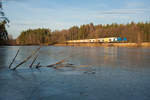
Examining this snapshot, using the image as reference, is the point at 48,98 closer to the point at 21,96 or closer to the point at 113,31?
the point at 21,96

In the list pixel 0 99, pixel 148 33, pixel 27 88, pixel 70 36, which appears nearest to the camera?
pixel 0 99

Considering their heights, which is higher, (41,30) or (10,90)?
(41,30)

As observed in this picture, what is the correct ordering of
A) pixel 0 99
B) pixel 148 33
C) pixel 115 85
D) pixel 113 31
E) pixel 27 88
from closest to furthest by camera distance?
pixel 0 99
pixel 27 88
pixel 115 85
pixel 148 33
pixel 113 31

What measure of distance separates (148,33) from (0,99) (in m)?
88.8

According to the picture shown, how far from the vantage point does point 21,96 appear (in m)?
5.27

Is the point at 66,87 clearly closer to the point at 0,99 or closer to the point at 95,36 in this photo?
the point at 0,99

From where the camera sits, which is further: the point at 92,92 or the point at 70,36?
the point at 70,36

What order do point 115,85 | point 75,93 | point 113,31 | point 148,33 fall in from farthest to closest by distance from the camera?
1. point 113,31
2. point 148,33
3. point 115,85
4. point 75,93

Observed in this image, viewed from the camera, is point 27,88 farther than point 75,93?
Yes

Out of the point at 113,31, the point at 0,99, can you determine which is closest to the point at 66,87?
the point at 0,99

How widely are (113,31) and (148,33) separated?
2041cm

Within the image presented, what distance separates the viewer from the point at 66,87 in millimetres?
6328

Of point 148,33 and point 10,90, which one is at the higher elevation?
point 148,33

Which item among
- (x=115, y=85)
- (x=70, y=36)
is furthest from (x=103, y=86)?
(x=70, y=36)
